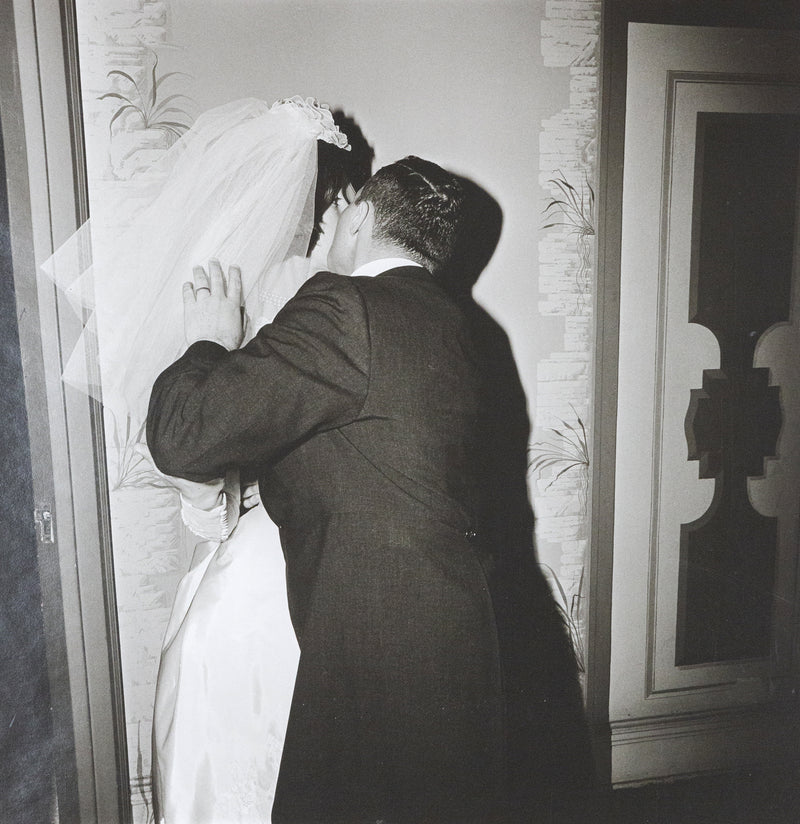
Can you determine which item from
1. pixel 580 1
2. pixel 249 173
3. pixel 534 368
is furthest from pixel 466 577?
pixel 580 1

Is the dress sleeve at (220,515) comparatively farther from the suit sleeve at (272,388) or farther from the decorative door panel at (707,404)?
the decorative door panel at (707,404)

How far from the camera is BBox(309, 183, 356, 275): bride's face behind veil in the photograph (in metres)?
1.08

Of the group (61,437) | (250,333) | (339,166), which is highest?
(339,166)

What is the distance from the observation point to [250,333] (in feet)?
3.53

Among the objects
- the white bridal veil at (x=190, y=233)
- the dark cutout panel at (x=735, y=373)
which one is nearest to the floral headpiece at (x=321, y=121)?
the white bridal veil at (x=190, y=233)

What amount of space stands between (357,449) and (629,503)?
0.62 m

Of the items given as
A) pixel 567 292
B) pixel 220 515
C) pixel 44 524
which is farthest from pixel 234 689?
pixel 567 292

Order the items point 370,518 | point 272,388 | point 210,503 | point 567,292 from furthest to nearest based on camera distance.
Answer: point 567,292, point 210,503, point 370,518, point 272,388

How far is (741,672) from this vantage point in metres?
1.38

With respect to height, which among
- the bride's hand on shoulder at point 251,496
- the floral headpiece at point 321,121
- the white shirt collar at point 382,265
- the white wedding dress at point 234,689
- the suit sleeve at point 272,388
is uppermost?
the floral headpiece at point 321,121

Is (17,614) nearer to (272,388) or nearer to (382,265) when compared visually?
(272,388)

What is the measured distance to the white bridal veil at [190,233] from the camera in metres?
1.03

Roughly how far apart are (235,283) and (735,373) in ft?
3.00

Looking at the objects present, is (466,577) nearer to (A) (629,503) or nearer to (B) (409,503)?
(B) (409,503)
